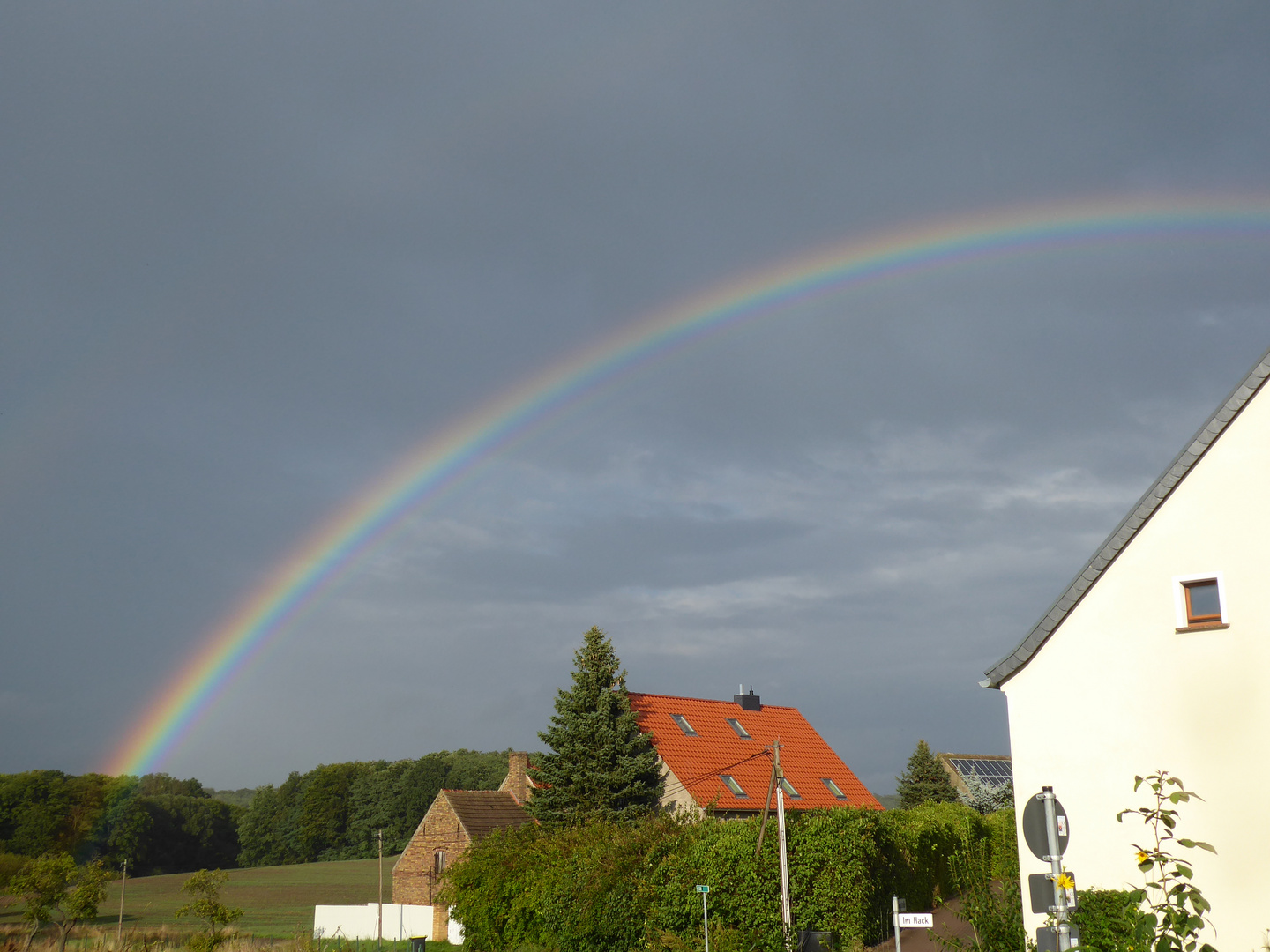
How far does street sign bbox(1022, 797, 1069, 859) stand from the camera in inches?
297

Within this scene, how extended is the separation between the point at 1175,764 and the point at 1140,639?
202 centimetres

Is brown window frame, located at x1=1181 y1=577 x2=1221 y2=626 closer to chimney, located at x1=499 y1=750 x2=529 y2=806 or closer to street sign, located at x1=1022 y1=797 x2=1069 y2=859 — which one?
street sign, located at x1=1022 y1=797 x2=1069 y2=859

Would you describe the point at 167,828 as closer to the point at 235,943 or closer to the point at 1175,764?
the point at 235,943

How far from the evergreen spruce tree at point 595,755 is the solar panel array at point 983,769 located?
35.0 meters

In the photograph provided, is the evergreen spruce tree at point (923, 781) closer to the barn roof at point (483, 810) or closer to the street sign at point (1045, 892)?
the barn roof at point (483, 810)

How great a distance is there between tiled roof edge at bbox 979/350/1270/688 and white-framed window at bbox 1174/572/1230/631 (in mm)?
1114

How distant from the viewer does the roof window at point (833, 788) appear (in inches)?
1734

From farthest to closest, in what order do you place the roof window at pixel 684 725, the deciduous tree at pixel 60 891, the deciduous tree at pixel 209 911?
the roof window at pixel 684 725 → the deciduous tree at pixel 60 891 → the deciduous tree at pixel 209 911

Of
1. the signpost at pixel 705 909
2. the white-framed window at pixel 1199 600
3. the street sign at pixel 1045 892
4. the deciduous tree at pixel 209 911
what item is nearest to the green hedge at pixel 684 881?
the signpost at pixel 705 909

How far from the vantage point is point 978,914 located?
15.9 metres

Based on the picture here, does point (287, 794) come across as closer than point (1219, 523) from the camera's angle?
No

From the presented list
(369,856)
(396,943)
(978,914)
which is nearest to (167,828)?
(369,856)

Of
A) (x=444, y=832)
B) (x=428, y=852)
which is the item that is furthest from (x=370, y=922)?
(x=444, y=832)

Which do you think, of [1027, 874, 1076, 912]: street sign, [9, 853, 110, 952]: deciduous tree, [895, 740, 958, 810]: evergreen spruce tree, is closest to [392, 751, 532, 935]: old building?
[9, 853, 110, 952]: deciduous tree
